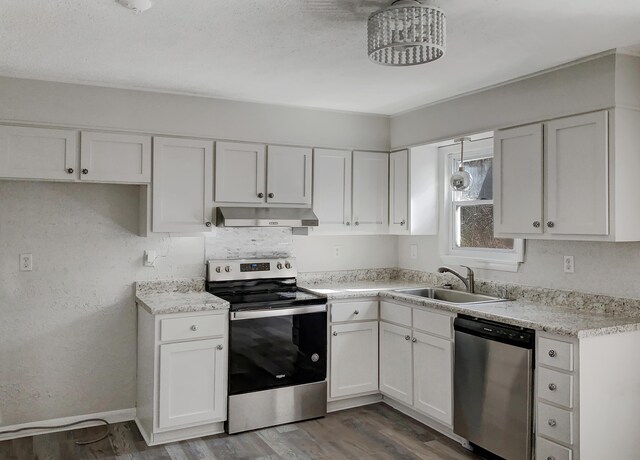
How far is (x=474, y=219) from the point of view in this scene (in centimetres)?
409

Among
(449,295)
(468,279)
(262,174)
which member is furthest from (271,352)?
(468,279)

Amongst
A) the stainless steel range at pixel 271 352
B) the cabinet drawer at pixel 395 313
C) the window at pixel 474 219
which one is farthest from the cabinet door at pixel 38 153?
the window at pixel 474 219

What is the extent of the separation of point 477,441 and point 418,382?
1.98 feet

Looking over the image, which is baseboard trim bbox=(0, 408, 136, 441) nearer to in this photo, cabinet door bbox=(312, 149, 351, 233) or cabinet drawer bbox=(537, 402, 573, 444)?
cabinet door bbox=(312, 149, 351, 233)

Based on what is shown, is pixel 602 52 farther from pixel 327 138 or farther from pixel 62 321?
pixel 62 321

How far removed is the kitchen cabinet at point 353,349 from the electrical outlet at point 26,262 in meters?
2.05

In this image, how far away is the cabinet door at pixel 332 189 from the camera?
4.12 m

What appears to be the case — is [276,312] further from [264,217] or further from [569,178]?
[569,178]

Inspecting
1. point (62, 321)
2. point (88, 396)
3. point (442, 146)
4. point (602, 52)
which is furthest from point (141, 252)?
point (602, 52)

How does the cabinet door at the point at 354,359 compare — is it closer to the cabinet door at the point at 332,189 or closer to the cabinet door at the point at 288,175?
the cabinet door at the point at 332,189

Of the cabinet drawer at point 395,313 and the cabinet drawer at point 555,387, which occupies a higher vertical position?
the cabinet drawer at point 395,313

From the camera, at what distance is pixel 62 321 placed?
3566 millimetres

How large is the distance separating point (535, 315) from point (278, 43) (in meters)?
2.00

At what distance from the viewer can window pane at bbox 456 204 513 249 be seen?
390 centimetres
